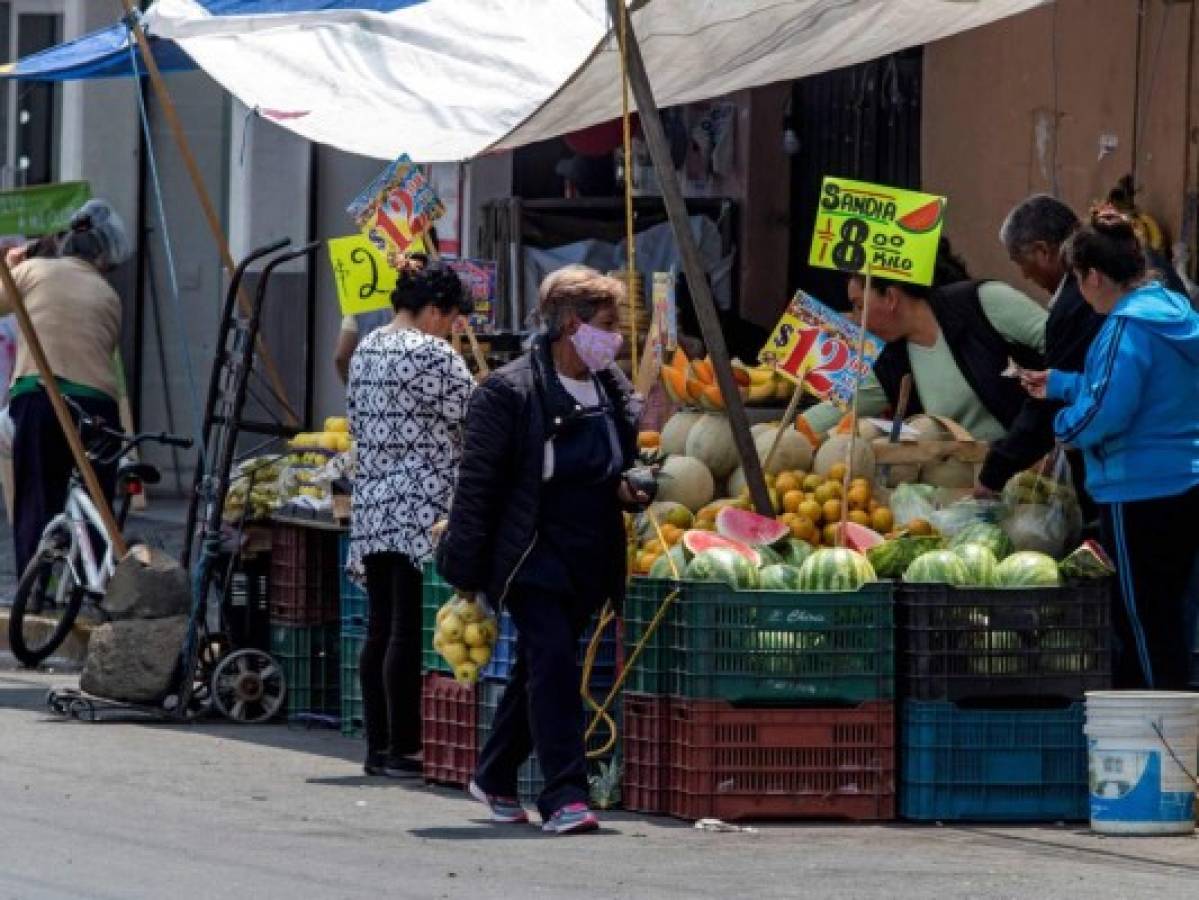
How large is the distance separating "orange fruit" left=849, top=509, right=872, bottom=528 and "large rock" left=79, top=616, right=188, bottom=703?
302 cm

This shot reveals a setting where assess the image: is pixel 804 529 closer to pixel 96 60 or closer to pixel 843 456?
pixel 843 456

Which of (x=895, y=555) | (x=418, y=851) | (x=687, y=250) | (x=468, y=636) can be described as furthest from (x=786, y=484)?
(x=418, y=851)

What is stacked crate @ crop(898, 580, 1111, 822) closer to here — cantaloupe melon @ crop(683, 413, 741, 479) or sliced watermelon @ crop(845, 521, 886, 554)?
sliced watermelon @ crop(845, 521, 886, 554)

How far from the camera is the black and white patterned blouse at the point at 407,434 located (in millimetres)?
9969

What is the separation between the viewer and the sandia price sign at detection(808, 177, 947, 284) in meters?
9.77

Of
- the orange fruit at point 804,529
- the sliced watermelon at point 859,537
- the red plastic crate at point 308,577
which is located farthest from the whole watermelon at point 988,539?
the red plastic crate at point 308,577

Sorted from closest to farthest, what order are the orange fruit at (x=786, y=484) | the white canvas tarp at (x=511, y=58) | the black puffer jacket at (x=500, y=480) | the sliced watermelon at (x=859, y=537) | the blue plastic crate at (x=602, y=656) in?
the black puffer jacket at (x=500, y=480) < the blue plastic crate at (x=602, y=656) < the sliced watermelon at (x=859, y=537) < the orange fruit at (x=786, y=484) < the white canvas tarp at (x=511, y=58)

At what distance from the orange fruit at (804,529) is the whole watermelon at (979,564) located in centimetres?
69

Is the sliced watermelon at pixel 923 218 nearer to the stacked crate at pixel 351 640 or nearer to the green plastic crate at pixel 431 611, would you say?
the green plastic crate at pixel 431 611

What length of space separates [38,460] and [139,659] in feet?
7.92

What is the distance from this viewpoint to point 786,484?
10.1 metres

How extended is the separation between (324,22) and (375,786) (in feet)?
11.0

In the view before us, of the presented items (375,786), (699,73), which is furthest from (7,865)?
(699,73)

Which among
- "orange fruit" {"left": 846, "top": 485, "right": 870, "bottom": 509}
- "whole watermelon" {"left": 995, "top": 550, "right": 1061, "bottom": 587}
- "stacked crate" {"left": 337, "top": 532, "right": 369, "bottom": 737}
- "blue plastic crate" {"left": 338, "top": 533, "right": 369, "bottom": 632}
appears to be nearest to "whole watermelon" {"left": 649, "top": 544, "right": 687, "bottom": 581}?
"orange fruit" {"left": 846, "top": 485, "right": 870, "bottom": 509}
